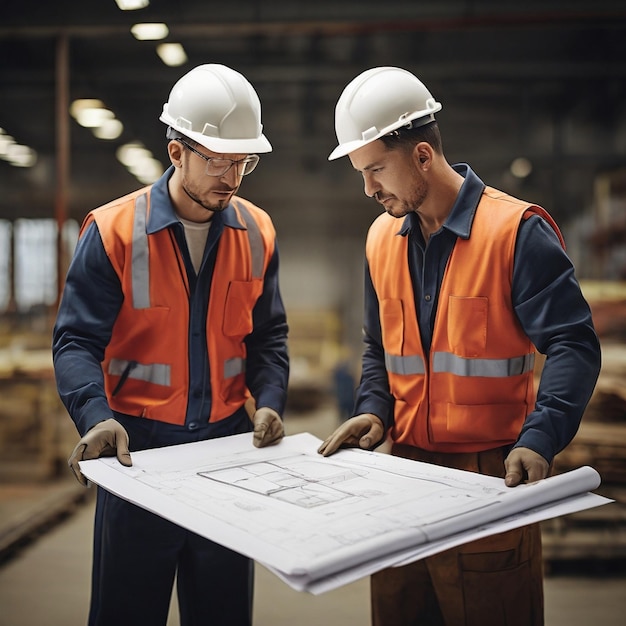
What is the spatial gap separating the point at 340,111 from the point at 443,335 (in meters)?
0.70

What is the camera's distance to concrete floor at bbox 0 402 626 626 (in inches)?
157

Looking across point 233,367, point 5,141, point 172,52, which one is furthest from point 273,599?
point 5,141

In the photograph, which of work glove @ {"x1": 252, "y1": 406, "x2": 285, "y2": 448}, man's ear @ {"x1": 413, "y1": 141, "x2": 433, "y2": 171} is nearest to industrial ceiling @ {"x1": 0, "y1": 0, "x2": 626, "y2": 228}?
man's ear @ {"x1": 413, "y1": 141, "x2": 433, "y2": 171}

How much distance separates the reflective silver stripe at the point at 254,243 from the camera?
91.7 inches

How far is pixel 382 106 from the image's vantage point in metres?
1.94

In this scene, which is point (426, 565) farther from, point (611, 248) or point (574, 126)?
point (574, 126)

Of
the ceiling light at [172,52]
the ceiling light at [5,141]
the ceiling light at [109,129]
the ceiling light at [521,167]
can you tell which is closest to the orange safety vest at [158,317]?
the ceiling light at [172,52]

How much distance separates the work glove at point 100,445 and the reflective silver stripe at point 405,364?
0.79 m

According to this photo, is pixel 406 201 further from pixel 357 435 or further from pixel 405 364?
pixel 357 435

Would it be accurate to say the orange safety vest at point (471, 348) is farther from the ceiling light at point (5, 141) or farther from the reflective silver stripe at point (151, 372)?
the ceiling light at point (5, 141)

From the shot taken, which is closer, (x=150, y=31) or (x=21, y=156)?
(x=150, y=31)

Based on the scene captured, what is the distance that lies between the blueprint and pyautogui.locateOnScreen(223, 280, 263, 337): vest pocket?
0.45 m

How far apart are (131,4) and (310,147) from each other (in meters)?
5.76

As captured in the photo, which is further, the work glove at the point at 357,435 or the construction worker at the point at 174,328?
the construction worker at the point at 174,328
